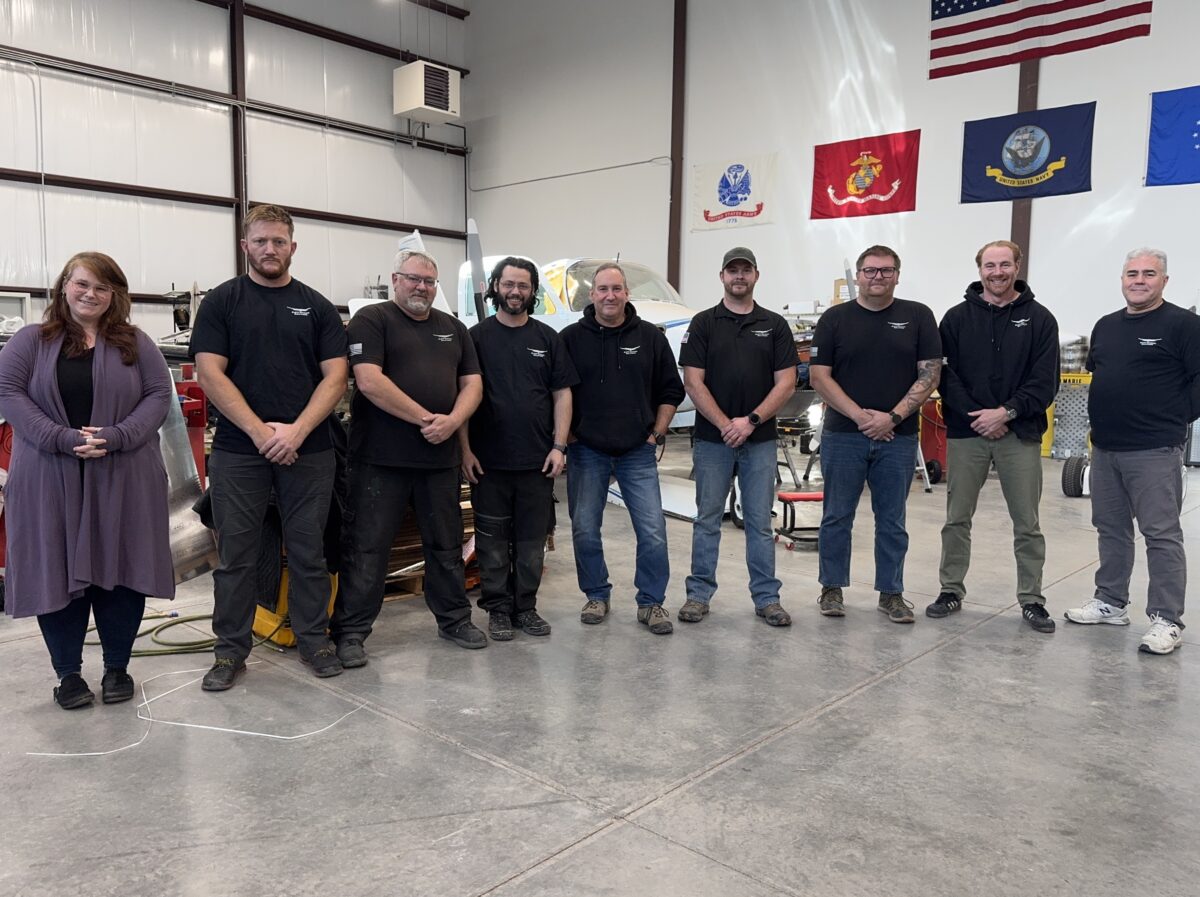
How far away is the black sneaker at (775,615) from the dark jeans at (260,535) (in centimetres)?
207

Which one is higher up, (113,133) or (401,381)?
(113,133)

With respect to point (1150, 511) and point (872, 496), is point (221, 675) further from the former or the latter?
point (1150, 511)

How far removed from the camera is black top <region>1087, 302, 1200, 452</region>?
3.79m

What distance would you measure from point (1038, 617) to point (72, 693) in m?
4.12

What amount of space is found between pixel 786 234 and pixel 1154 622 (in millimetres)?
10979

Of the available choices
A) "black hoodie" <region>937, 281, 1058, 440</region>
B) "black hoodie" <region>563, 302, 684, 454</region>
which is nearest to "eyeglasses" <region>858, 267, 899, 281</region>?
"black hoodie" <region>937, 281, 1058, 440</region>

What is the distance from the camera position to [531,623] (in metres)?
4.03

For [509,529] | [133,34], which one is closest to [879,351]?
[509,529]

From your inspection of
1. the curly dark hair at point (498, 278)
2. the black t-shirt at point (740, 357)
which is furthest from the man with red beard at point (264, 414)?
the black t-shirt at point (740, 357)

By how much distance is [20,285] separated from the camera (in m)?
13.3

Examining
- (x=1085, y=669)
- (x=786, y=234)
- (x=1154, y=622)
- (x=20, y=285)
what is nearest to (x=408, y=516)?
(x=1085, y=669)

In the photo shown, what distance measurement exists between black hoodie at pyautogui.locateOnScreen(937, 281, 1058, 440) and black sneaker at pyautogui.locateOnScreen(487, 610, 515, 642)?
2366mm

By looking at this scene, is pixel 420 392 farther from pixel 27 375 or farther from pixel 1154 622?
pixel 1154 622

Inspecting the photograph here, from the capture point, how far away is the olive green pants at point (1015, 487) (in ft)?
13.5
